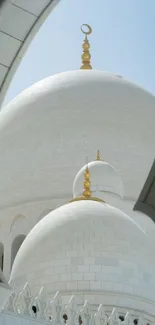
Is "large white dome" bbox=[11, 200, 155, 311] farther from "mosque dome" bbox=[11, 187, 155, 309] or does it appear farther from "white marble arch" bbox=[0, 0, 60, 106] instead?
"white marble arch" bbox=[0, 0, 60, 106]

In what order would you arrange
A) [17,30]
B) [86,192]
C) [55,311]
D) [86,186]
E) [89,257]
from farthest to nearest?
[86,186]
[86,192]
[89,257]
[55,311]
[17,30]

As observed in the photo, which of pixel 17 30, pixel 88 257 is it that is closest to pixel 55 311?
pixel 88 257

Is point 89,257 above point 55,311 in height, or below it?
above

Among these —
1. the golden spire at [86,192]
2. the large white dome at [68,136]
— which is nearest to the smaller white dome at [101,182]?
the golden spire at [86,192]

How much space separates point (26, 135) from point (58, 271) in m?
10.3

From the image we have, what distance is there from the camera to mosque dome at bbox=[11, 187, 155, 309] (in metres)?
21.1

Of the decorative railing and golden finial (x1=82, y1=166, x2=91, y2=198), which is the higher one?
golden finial (x1=82, y1=166, x2=91, y2=198)

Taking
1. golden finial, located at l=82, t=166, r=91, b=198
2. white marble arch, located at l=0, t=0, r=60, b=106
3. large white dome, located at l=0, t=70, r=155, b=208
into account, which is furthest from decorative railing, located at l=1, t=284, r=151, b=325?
white marble arch, located at l=0, t=0, r=60, b=106

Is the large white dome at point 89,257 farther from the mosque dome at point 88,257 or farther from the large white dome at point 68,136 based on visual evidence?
the large white dome at point 68,136

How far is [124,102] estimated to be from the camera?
3161 cm

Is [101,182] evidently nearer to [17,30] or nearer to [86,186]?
[86,186]

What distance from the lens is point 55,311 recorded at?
18.2 m

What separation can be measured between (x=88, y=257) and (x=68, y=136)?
9686 millimetres

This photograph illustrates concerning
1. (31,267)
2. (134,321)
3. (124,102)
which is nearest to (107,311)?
(134,321)
